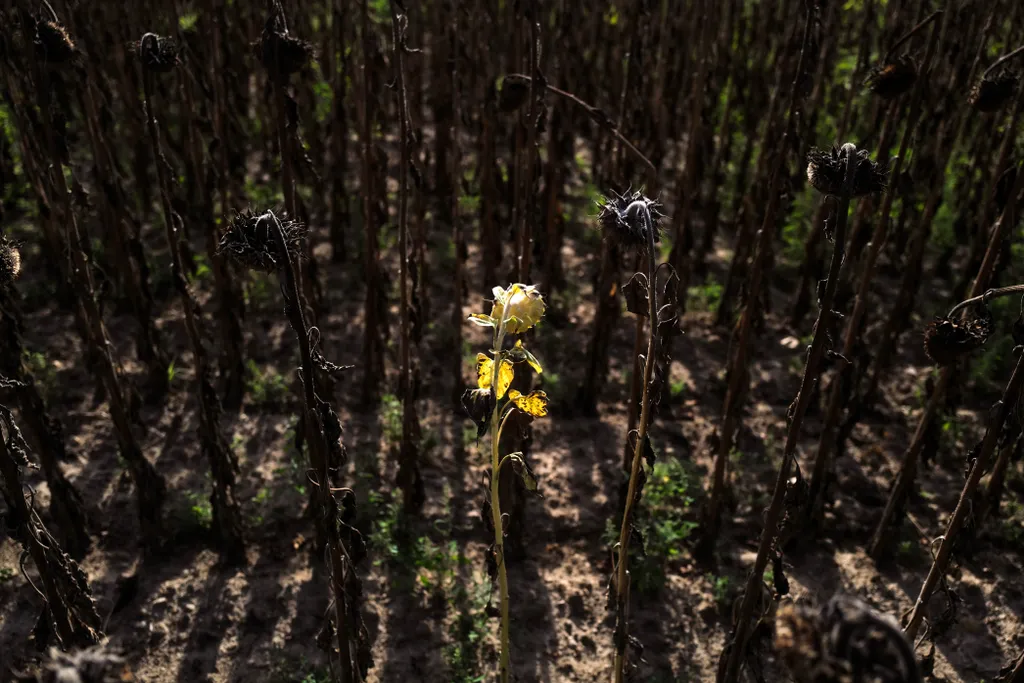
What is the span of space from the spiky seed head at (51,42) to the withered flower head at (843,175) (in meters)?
2.82

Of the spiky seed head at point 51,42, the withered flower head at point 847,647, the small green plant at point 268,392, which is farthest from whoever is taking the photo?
the small green plant at point 268,392

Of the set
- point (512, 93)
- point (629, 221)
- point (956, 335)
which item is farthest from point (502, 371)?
point (512, 93)

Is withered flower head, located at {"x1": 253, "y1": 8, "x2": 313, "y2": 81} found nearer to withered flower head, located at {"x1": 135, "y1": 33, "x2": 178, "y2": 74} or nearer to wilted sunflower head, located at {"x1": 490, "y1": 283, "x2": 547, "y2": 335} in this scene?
withered flower head, located at {"x1": 135, "y1": 33, "x2": 178, "y2": 74}

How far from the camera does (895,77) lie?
373 cm

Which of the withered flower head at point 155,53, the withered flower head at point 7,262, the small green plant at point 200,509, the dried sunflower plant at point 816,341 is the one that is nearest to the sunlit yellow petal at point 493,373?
the dried sunflower plant at point 816,341

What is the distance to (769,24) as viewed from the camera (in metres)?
7.57

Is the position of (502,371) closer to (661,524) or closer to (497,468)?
(497,468)

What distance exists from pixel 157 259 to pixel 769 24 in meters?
5.69

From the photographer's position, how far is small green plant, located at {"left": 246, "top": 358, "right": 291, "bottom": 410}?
5.10m

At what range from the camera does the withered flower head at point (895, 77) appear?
372cm

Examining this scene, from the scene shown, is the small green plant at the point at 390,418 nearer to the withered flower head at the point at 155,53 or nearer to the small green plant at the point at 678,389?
the small green plant at the point at 678,389

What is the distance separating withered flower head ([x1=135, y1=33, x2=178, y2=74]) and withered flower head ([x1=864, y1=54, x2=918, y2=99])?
124 inches

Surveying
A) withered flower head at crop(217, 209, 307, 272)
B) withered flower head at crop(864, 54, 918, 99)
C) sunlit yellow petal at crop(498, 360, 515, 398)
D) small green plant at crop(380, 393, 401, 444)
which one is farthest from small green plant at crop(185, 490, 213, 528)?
withered flower head at crop(864, 54, 918, 99)

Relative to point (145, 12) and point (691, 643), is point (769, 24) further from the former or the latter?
point (691, 643)
